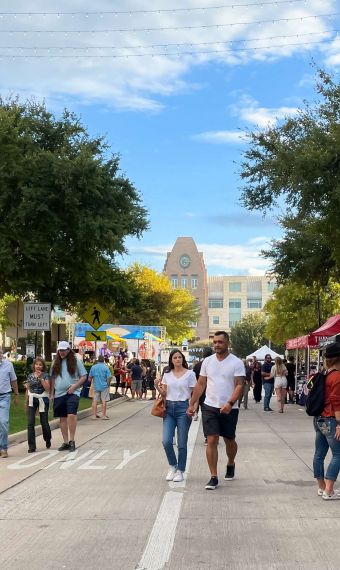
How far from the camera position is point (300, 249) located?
29.8m

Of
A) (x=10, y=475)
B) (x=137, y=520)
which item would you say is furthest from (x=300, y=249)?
(x=137, y=520)

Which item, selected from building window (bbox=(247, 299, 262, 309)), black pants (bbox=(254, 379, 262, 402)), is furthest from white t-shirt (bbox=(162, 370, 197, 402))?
building window (bbox=(247, 299, 262, 309))

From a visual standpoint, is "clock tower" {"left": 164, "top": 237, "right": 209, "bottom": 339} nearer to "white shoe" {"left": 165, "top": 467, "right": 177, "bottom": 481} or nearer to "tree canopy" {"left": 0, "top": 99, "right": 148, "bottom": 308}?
"tree canopy" {"left": 0, "top": 99, "right": 148, "bottom": 308}

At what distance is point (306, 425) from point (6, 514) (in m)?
12.8

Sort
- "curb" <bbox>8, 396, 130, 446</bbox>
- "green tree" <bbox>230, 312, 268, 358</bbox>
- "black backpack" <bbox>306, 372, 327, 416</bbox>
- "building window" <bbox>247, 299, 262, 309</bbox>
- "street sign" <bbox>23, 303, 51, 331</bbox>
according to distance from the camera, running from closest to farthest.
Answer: "black backpack" <bbox>306, 372, 327, 416</bbox> < "curb" <bbox>8, 396, 130, 446</bbox> < "street sign" <bbox>23, 303, 51, 331</bbox> < "green tree" <bbox>230, 312, 268, 358</bbox> < "building window" <bbox>247, 299, 262, 309</bbox>

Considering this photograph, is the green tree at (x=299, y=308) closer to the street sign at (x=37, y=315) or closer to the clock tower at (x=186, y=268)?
the street sign at (x=37, y=315)

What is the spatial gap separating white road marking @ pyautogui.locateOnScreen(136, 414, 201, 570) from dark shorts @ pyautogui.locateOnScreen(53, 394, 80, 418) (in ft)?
11.6

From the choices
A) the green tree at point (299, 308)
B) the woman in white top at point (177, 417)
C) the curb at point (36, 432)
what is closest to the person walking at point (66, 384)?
the curb at point (36, 432)

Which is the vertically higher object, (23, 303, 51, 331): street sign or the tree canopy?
the tree canopy

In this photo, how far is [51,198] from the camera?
23.3 metres

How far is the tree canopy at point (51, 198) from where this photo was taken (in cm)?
2331

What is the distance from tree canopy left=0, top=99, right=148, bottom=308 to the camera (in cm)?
2331

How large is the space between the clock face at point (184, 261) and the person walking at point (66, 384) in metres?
126

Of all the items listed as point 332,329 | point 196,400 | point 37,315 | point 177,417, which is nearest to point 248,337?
point 332,329
